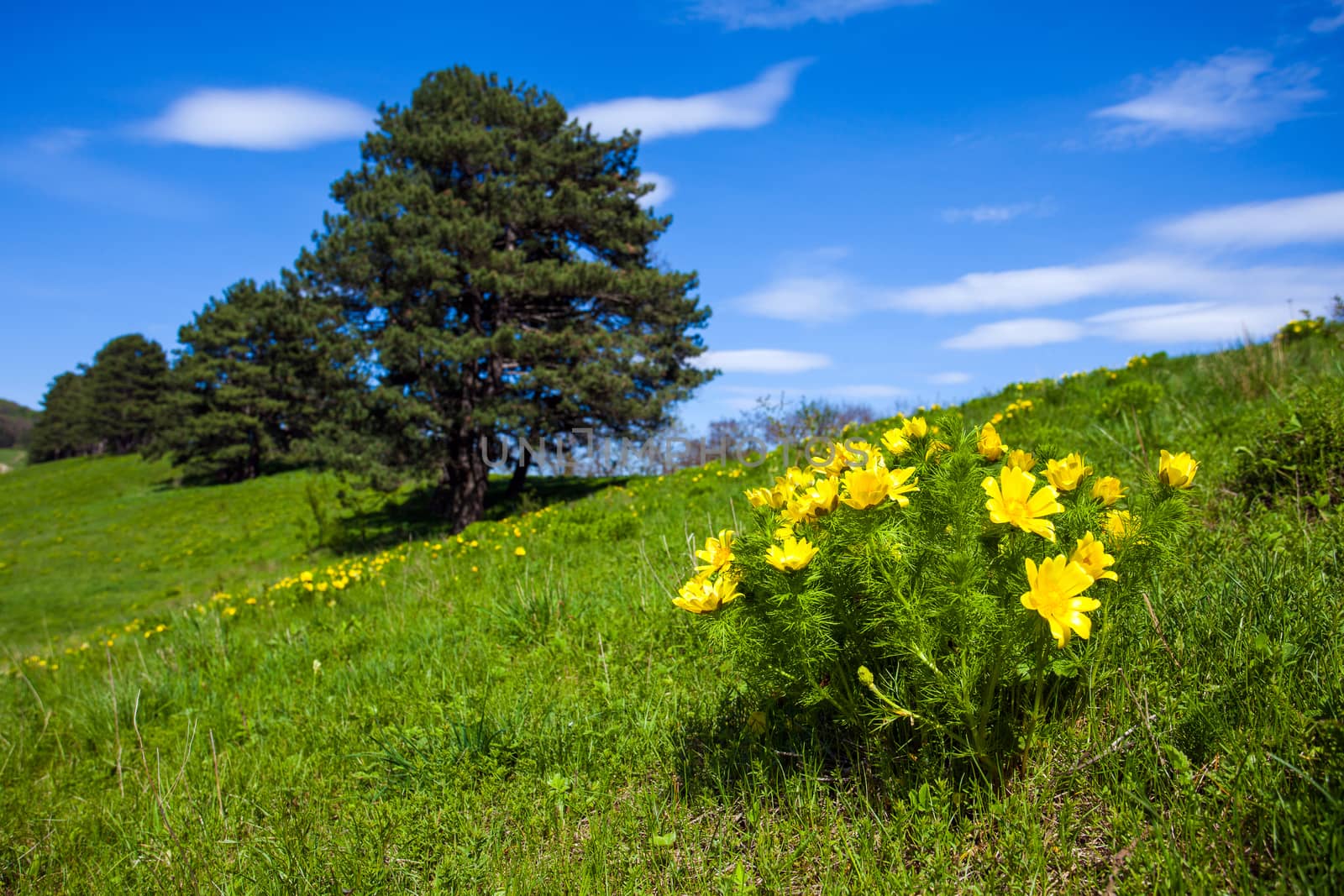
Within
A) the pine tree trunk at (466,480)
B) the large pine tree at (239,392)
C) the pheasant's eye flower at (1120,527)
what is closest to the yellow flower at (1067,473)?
the pheasant's eye flower at (1120,527)

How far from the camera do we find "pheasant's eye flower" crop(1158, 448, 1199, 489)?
5.21ft

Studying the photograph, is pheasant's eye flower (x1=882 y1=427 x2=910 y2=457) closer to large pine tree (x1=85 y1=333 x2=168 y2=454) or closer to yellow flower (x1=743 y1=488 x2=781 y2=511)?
yellow flower (x1=743 y1=488 x2=781 y2=511)

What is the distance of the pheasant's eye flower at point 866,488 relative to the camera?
55.9 inches

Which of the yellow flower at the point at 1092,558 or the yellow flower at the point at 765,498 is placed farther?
the yellow flower at the point at 765,498

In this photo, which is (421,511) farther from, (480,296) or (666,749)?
(666,749)

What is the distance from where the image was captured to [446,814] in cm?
212

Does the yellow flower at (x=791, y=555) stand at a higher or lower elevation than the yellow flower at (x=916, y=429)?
lower

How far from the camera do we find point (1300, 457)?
2975 mm

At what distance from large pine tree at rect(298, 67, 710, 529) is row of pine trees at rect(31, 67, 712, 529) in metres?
0.04

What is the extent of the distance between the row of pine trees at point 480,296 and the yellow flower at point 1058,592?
12.1 meters

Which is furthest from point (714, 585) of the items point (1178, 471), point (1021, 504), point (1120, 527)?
point (1178, 471)

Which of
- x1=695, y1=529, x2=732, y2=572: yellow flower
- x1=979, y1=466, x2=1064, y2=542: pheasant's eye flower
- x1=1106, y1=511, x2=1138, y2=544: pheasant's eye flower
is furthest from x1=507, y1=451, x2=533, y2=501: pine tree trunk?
x1=979, y1=466, x2=1064, y2=542: pheasant's eye flower

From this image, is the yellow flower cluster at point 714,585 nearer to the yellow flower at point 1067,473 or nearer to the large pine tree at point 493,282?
the yellow flower at point 1067,473

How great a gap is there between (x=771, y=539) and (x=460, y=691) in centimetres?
202
